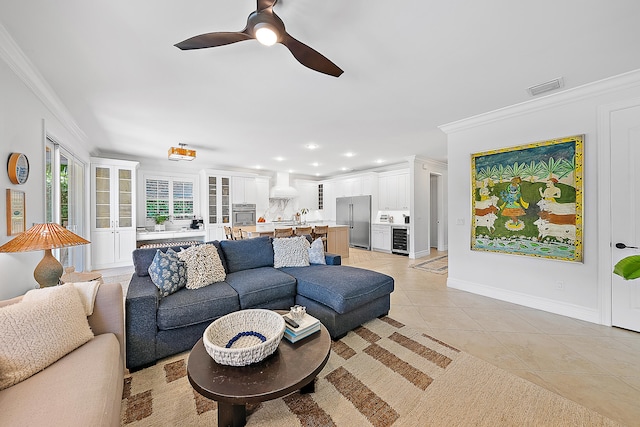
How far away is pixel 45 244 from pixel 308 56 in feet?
7.50

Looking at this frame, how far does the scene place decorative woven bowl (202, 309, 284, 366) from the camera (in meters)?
1.28

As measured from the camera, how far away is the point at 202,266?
98.2 inches

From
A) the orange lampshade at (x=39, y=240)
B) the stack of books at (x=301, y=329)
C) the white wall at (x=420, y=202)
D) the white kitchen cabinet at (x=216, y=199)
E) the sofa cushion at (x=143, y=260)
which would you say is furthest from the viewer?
the white kitchen cabinet at (x=216, y=199)

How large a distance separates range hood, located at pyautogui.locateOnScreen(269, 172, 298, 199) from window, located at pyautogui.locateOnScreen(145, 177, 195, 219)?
219 cm

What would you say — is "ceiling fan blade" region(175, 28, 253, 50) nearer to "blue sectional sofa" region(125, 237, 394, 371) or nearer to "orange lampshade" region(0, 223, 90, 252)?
"orange lampshade" region(0, 223, 90, 252)

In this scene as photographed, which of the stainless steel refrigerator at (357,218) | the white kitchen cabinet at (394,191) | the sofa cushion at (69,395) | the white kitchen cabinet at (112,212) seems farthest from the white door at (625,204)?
the white kitchen cabinet at (112,212)

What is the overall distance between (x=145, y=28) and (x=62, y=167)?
3.03 m

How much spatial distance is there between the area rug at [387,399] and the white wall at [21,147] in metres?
1.32

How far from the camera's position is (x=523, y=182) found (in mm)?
3059

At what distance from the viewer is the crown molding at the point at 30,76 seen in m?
1.86

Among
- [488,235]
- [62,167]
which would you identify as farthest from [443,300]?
[62,167]

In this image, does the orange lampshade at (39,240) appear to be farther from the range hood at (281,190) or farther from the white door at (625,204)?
the range hood at (281,190)

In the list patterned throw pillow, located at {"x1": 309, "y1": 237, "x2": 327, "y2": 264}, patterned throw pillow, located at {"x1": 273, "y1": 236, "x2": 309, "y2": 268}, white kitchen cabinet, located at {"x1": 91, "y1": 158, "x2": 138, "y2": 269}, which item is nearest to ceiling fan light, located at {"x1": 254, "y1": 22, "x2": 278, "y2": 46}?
patterned throw pillow, located at {"x1": 273, "y1": 236, "x2": 309, "y2": 268}

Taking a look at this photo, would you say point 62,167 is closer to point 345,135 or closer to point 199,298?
point 199,298
